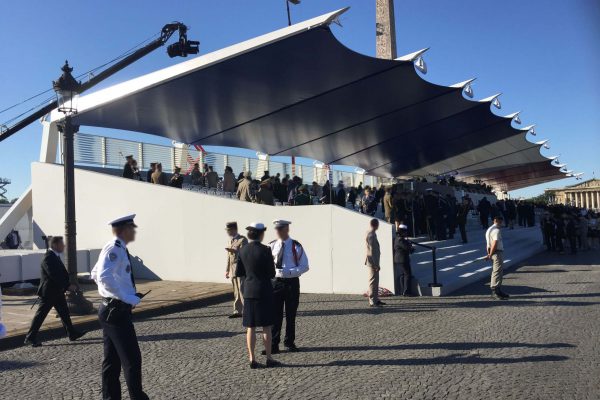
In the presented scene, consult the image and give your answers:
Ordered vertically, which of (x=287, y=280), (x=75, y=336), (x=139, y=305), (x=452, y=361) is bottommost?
(x=452, y=361)

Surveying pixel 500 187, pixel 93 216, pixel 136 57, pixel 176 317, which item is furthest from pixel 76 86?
pixel 500 187

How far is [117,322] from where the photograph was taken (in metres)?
4.42

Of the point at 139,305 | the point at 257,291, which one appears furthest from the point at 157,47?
the point at 257,291

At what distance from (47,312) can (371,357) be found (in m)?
4.72

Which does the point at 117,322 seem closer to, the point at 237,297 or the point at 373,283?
the point at 237,297

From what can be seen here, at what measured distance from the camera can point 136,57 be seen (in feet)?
61.5

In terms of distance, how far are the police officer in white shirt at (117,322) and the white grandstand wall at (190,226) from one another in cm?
801

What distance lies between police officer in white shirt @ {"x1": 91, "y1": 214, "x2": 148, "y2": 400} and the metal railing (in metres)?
14.8

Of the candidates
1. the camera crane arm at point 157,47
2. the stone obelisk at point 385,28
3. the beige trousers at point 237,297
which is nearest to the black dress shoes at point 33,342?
the beige trousers at point 237,297

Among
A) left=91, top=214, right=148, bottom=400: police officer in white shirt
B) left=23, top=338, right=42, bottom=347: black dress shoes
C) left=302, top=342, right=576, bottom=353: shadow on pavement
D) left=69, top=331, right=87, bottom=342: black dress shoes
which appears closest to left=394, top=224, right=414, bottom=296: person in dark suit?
left=302, top=342, right=576, bottom=353: shadow on pavement

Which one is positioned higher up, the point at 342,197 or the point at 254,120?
the point at 254,120

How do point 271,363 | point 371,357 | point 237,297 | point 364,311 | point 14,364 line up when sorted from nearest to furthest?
point 271,363, point 371,357, point 14,364, point 237,297, point 364,311

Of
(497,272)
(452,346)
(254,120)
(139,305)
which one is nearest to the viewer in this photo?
(452,346)

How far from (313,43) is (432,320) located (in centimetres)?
708
